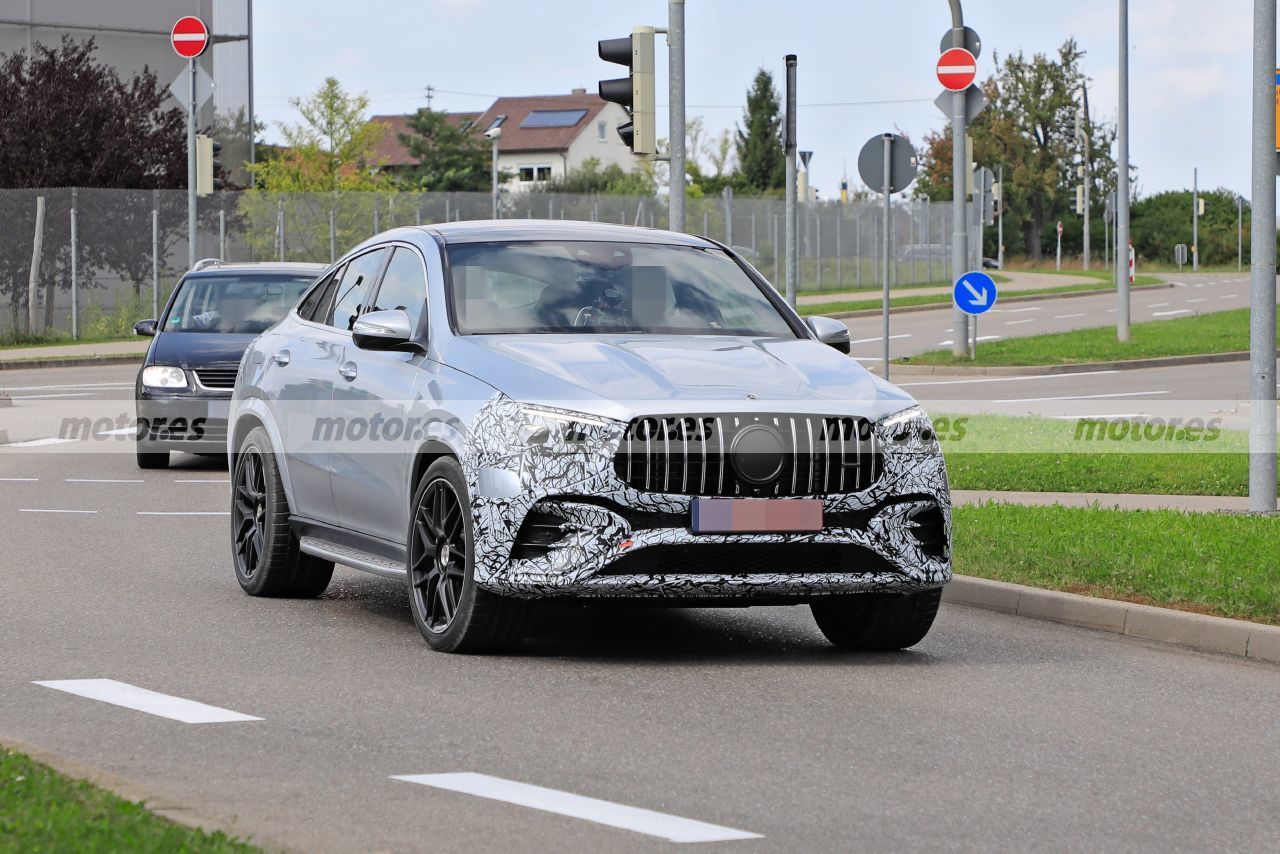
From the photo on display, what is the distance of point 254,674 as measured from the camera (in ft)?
25.9

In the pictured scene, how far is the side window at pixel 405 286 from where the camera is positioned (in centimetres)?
929

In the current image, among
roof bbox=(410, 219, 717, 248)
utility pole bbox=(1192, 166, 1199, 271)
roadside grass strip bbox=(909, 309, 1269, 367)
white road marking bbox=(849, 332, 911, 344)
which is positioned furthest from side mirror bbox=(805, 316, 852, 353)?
utility pole bbox=(1192, 166, 1199, 271)

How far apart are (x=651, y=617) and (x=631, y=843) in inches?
181

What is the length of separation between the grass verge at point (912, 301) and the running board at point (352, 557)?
118 ft

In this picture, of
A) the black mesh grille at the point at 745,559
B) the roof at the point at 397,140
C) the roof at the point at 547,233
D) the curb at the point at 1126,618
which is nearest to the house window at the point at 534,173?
the roof at the point at 397,140

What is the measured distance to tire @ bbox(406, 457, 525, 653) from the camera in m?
8.12

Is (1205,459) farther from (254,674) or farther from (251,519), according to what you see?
(254,674)

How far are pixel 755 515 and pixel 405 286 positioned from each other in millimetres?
2441

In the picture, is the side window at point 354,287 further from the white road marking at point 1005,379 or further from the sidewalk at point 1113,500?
the white road marking at point 1005,379

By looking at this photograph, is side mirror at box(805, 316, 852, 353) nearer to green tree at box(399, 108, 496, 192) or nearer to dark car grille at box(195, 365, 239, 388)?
dark car grille at box(195, 365, 239, 388)

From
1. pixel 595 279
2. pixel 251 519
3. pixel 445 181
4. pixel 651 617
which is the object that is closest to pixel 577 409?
pixel 595 279

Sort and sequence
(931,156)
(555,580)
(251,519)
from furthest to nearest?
1. (931,156)
2. (251,519)
3. (555,580)

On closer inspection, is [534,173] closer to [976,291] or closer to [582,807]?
[976,291]

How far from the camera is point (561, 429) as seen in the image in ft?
25.8
